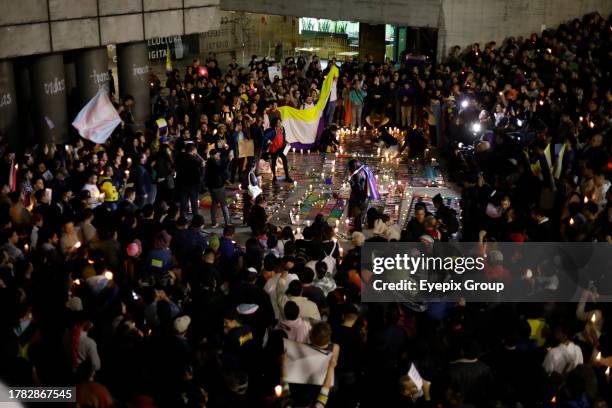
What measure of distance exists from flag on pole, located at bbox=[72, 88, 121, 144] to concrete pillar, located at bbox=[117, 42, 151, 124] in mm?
4881

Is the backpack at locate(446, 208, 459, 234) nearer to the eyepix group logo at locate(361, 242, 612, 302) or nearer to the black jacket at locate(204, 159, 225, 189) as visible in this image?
the eyepix group logo at locate(361, 242, 612, 302)

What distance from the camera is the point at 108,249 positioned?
34.8 ft

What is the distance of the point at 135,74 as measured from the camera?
69.2 ft

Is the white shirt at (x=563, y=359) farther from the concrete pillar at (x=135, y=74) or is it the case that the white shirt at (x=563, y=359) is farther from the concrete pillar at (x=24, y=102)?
the concrete pillar at (x=135, y=74)

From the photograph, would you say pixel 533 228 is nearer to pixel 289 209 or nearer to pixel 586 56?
pixel 289 209

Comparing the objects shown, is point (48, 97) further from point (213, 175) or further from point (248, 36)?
point (248, 36)

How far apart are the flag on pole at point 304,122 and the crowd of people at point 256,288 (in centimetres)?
112

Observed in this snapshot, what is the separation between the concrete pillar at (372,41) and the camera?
31312 millimetres

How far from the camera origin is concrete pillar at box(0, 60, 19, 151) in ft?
57.6

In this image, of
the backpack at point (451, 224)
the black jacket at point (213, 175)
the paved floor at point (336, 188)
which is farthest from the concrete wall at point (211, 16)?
the backpack at point (451, 224)

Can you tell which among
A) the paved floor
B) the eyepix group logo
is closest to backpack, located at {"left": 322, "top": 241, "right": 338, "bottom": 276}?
the eyepix group logo

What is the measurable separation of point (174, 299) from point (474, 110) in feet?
38.7

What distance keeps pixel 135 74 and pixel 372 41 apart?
12986mm

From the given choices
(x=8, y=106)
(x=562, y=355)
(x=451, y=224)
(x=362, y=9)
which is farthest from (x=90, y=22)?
(x=562, y=355)
